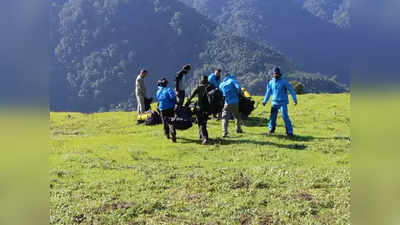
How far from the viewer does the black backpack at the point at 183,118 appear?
58.9ft

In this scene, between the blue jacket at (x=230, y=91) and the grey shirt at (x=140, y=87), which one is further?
the grey shirt at (x=140, y=87)

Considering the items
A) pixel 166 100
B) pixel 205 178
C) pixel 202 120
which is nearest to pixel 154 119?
pixel 166 100

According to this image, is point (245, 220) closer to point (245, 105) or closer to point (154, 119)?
point (245, 105)

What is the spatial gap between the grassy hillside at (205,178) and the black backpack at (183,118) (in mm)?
858

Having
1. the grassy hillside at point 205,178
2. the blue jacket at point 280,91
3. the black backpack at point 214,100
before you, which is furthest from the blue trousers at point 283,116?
the black backpack at point 214,100

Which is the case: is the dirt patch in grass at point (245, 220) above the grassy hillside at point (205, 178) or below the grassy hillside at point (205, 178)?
below

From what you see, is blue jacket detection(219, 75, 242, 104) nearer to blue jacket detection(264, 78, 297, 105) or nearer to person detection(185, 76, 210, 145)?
person detection(185, 76, 210, 145)

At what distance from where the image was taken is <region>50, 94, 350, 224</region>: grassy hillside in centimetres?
945

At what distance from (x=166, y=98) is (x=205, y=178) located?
6388mm

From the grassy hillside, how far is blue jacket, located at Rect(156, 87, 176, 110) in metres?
1.66

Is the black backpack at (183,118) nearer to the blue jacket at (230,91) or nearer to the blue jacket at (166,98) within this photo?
the blue jacket at (166,98)
